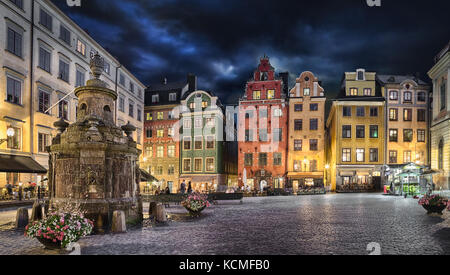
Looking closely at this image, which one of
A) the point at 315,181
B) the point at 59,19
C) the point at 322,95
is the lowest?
the point at 315,181

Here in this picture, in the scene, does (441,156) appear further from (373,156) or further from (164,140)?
(164,140)

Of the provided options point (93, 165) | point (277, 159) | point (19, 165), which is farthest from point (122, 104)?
point (93, 165)

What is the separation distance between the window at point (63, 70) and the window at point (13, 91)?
5.63m

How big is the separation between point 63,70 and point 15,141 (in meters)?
9.60

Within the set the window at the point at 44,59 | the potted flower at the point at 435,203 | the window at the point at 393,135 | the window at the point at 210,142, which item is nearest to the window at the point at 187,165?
the window at the point at 210,142

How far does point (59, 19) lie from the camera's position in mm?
30953

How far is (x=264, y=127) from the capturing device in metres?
48.8

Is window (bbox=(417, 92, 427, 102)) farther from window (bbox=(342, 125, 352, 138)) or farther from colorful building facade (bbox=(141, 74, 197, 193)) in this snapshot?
colorful building facade (bbox=(141, 74, 197, 193))

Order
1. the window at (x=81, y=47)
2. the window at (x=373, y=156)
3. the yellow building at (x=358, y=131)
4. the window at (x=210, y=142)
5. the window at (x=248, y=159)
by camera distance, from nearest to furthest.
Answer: the window at (x=81, y=47), the yellow building at (x=358, y=131), the window at (x=373, y=156), the window at (x=210, y=142), the window at (x=248, y=159)

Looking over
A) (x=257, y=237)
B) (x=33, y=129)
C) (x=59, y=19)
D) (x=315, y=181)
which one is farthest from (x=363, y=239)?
(x=315, y=181)

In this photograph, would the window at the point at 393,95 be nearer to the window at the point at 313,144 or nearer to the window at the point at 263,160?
the window at the point at 313,144

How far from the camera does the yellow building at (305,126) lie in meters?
47.1

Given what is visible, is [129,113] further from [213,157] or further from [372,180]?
[372,180]
